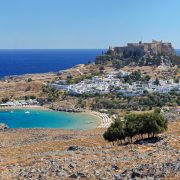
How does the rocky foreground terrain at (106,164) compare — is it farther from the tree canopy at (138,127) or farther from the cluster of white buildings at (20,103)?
the cluster of white buildings at (20,103)

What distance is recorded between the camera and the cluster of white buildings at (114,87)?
120 m

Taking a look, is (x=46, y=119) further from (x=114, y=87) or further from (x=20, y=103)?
(x=114, y=87)

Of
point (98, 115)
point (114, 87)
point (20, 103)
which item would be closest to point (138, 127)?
point (98, 115)

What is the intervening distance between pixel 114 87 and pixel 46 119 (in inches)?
1306

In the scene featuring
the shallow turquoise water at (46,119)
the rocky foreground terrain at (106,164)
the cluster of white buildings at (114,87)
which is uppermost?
the rocky foreground terrain at (106,164)

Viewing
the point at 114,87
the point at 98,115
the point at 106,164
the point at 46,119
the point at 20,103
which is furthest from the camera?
the point at 114,87

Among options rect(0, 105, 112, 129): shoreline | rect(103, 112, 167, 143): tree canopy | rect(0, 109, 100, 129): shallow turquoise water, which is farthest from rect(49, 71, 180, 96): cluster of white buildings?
rect(103, 112, 167, 143): tree canopy

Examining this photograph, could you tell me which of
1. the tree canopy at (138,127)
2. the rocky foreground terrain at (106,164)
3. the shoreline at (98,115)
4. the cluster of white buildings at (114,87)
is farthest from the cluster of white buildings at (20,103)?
the rocky foreground terrain at (106,164)

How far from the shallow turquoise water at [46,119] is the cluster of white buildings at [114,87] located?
815 inches

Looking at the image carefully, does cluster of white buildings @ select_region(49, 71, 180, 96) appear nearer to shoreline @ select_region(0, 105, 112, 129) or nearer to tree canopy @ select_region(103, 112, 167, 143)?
shoreline @ select_region(0, 105, 112, 129)

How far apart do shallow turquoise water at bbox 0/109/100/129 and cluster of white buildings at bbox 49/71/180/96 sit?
67.9 feet

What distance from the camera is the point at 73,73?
166875 millimetres

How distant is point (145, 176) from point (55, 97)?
326ft

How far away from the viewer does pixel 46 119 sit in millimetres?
98312
